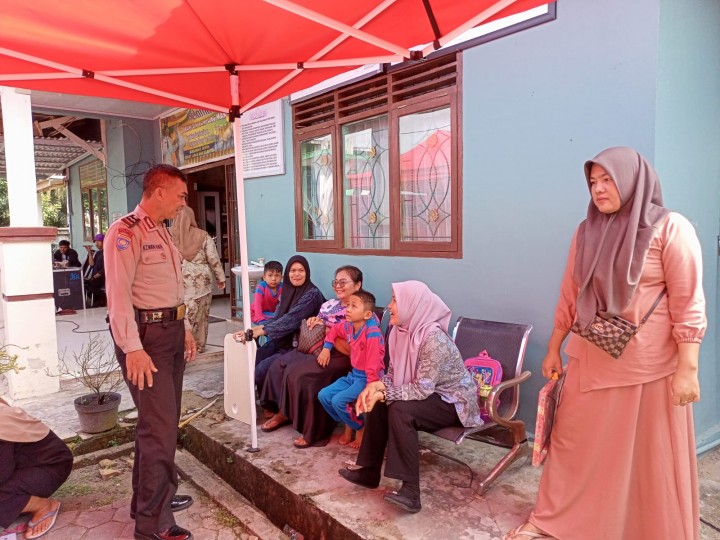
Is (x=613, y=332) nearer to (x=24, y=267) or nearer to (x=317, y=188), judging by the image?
(x=317, y=188)

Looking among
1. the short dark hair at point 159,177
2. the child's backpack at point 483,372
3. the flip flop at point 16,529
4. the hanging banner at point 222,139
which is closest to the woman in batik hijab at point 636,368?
the child's backpack at point 483,372

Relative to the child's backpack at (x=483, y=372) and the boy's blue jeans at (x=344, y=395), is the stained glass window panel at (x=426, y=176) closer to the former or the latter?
the child's backpack at (x=483, y=372)

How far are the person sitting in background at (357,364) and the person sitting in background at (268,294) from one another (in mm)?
1245

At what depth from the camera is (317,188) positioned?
499cm

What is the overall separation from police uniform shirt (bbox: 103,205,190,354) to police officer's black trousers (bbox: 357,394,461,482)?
4.08ft

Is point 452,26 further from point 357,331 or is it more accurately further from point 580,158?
point 357,331

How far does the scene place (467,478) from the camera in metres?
2.87

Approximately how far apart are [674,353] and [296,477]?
80.7 inches

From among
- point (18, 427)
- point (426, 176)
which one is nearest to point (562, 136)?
point (426, 176)

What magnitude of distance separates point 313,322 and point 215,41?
203 centimetres

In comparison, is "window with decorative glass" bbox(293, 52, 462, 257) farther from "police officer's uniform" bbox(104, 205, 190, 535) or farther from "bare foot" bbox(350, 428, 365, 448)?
"police officer's uniform" bbox(104, 205, 190, 535)

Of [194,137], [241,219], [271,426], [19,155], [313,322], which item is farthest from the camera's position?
[194,137]

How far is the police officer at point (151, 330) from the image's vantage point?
2.46m

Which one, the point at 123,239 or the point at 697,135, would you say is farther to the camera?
the point at 697,135
